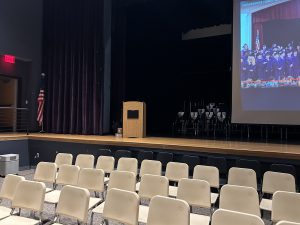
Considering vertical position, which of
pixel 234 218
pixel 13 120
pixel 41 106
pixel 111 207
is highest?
pixel 41 106

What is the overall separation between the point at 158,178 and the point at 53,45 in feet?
23.3

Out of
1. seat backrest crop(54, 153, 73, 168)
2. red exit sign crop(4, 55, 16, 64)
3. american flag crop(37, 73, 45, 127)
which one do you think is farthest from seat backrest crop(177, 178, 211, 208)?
red exit sign crop(4, 55, 16, 64)

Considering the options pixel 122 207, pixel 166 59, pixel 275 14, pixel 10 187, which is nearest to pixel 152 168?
pixel 122 207

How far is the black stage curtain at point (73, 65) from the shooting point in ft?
28.7

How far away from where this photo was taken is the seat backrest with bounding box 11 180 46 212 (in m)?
3.31

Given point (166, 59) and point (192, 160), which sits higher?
point (166, 59)

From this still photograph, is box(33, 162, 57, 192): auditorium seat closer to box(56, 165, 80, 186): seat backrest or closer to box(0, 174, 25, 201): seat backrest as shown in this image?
box(56, 165, 80, 186): seat backrest

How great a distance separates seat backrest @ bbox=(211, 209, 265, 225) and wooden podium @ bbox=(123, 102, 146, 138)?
17.3 ft

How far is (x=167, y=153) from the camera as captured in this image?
232 inches

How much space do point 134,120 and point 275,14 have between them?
13.2ft

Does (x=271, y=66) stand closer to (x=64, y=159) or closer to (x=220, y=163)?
(x=220, y=163)

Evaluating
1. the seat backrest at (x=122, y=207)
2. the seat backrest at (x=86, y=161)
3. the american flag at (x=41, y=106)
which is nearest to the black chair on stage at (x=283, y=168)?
the seat backrest at (x=122, y=207)

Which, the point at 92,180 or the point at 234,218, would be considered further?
the point at 92,180

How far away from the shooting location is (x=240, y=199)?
3.14 meters
